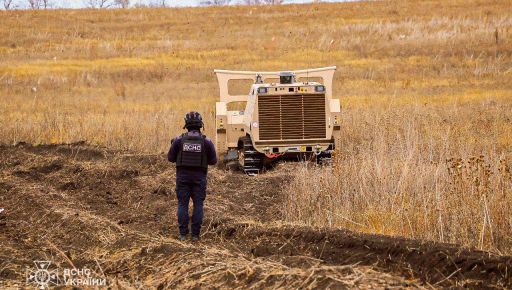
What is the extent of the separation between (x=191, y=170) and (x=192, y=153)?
0.21 meters

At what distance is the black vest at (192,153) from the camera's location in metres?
9.98

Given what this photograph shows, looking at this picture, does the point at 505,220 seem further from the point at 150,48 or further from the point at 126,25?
the point at 126,25

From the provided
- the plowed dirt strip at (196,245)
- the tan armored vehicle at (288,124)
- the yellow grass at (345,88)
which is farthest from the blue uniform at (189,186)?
the tan armored vehicle at (288,124)

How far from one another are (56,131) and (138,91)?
1375 centimetres

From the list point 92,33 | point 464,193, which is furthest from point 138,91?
point 464,193

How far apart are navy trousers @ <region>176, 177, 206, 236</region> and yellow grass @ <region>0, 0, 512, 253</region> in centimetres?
149

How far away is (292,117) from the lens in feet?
55.3

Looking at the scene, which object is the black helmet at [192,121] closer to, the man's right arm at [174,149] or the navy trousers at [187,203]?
the man's right arm at [174,149]

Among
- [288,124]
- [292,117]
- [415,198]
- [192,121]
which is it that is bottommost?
[415,198]

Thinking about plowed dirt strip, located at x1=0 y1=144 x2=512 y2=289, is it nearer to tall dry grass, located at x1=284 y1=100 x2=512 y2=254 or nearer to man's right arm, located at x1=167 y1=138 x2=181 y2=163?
tall dry grass, located at x1=284 y1=100 x2=512 y2=254

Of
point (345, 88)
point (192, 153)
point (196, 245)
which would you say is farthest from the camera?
point (345, 88)

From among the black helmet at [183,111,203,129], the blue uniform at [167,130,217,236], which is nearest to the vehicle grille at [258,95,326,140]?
the black helmet at [183,111,203,129]

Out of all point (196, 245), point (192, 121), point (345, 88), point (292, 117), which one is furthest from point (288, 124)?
point (345, 88)

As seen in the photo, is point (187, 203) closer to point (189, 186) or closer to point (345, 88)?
point (189, 186)
